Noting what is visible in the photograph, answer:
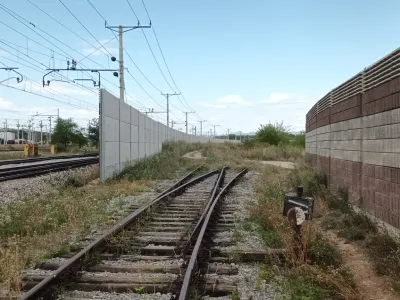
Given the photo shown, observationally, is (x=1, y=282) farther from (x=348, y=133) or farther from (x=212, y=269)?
(x=348, y=133)

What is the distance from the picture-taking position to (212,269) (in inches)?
259

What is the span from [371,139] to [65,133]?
69.2 m

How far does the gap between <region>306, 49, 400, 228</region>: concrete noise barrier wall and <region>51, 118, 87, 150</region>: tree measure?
65.1 metres

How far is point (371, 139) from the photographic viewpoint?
8961 millimetres

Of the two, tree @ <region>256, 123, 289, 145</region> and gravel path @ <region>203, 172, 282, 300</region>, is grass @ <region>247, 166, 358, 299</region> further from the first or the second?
tree @ <region>256, 123, 289, 145</region>

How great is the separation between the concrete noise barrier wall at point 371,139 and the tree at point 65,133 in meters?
65.1

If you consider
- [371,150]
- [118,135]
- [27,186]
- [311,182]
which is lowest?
[27,186]

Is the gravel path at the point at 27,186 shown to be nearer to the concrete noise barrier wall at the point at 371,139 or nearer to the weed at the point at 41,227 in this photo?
the weed at the point at 41,227

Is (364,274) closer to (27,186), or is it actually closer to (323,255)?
(323,255)

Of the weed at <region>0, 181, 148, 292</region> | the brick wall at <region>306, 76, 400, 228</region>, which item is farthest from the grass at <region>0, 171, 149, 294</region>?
the brick wall at <region>306, 76, 400, 228</region>

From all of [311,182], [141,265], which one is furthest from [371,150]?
[311,182]

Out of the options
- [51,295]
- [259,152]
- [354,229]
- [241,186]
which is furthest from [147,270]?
[259,152]

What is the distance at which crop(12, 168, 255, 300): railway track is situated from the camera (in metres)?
5.59

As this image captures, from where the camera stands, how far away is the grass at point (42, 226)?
645cm
